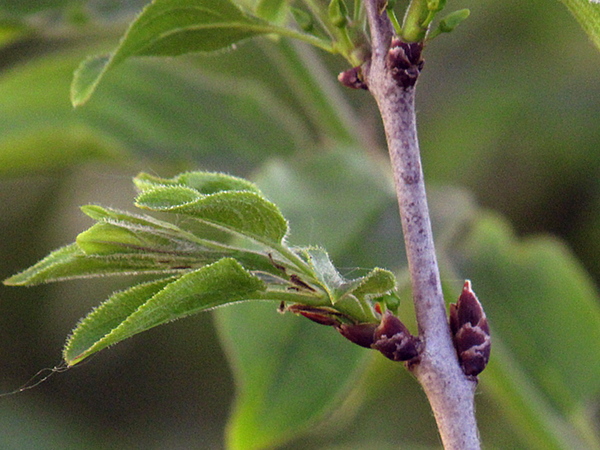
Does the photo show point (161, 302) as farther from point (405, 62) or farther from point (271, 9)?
point (271, 9)

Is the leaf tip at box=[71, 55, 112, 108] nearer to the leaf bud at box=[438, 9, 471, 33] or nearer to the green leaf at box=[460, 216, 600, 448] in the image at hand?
the leaf bud at box=[438, 9, 471, 33]

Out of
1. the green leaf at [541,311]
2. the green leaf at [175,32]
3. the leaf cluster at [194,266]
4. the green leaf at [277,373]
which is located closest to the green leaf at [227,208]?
the leaf cluster at [194,266]

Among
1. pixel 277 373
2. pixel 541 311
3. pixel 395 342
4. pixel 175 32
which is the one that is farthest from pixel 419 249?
pixel 541 311

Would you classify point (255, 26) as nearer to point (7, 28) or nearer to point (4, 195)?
point (7, 28)

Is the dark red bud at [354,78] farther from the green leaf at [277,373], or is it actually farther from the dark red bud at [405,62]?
the green leaf at [277,373]

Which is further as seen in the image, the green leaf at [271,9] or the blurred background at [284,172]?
the blurred background at [284,172]

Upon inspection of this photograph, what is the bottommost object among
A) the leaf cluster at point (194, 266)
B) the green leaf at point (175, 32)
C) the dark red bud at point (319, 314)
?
the dark red bud at point (319, 314)
